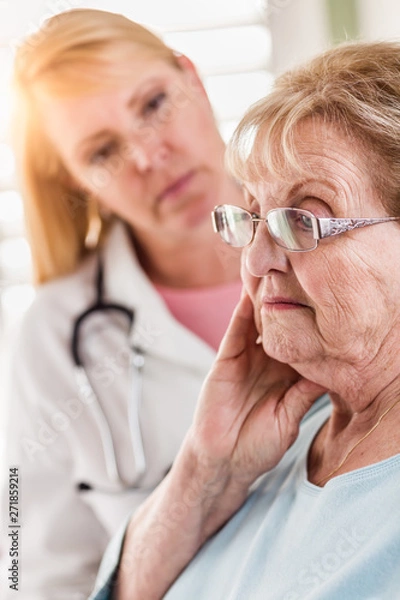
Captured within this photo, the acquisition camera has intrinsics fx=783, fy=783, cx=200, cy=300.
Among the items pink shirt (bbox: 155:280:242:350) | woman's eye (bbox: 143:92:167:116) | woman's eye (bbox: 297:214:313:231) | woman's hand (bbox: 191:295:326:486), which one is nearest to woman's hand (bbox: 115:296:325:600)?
woman's hand (bbox: 191:295:326:486)

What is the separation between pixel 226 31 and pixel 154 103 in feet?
1.01

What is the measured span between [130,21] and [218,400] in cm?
69

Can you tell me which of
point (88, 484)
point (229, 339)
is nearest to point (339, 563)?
point (229, 339)

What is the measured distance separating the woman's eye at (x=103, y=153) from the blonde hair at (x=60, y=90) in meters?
0.10

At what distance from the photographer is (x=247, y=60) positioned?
152 centimetres

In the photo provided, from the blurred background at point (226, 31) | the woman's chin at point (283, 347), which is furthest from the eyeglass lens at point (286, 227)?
the blurred background at point (226, 31)

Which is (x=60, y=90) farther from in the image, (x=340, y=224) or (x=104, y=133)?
(x=340, y=224)

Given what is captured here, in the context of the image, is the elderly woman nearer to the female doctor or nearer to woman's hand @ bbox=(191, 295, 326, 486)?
woman's hand @ bbox=(191, 295, 326, 486)

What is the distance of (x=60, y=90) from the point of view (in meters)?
1.34

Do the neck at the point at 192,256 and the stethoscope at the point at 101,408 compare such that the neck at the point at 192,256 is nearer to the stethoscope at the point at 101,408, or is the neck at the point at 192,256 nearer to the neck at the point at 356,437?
the stethoscope at the point at 101,408

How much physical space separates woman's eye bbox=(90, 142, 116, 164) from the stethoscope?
25 cm

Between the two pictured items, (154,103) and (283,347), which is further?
(154,103)

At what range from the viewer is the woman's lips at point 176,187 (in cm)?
135

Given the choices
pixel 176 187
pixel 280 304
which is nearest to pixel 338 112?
pixel 280 304
